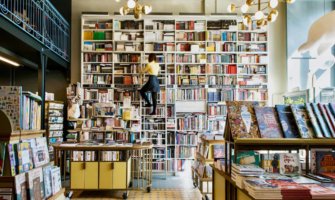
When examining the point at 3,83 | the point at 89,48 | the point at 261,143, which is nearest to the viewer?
the point at 261,143

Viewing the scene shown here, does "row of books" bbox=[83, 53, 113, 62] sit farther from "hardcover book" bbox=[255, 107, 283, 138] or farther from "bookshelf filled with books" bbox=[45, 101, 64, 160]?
"hardcover book" bbox=[255, 107, 283, 138]

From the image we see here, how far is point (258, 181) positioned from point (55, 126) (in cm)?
657

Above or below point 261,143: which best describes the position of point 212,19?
above

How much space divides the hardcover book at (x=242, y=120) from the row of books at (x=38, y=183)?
60.3 inches

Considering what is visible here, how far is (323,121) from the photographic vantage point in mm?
2789

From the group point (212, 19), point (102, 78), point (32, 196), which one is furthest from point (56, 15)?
point (32, 196)

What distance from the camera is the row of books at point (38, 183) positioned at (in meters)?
2.24

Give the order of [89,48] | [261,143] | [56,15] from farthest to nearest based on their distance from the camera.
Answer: [89,48] → [56,15] → [261,143]

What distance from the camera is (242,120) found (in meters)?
2.81

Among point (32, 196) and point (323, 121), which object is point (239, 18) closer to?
point (323, 121)

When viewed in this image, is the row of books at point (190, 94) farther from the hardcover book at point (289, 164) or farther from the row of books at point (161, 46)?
the hardcover book at point (289, 164)

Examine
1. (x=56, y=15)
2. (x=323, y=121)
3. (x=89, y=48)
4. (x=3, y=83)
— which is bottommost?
(x=323, y=121)

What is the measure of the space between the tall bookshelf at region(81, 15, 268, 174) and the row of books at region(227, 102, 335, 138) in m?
5.55

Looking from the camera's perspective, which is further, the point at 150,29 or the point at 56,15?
the point at 150,29
